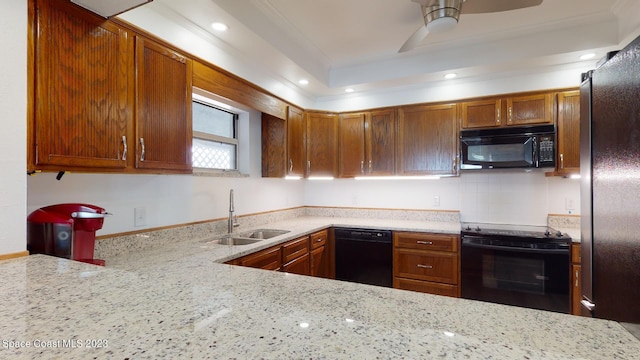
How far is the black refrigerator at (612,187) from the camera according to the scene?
0.79 metres

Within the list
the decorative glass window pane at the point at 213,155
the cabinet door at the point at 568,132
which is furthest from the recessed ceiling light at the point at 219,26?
the cabinet door at the point at 568,132

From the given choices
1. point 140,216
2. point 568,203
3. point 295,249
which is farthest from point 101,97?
point 568,203

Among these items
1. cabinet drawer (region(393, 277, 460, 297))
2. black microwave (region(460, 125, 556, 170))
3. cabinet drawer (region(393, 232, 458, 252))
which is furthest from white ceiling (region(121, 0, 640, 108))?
cabinet drawer (region(393, 277, 460, 297))

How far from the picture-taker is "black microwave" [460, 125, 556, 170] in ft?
9.00

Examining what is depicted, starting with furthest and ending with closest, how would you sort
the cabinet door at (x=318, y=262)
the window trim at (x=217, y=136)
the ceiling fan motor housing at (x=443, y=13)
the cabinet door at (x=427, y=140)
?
1. the cabinet door at (x=427, y=140)
2. the cabinet door at (x=318, y=262)
3. the window trim at (x=217, y=136)
4. the ceiling fan motor housing at (x=443, y=13)

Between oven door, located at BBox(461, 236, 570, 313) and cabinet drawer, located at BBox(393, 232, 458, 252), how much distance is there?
116 millimetres

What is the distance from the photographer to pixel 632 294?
796 millimetres

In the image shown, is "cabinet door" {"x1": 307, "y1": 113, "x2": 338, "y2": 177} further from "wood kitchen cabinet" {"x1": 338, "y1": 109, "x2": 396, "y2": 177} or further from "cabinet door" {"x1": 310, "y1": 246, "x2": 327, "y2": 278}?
"cabinet door" {"x1": 310, "y1": 246, "x2": 327, "y2": 278}

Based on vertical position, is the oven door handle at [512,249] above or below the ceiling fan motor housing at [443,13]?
below

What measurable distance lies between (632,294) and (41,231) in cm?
213

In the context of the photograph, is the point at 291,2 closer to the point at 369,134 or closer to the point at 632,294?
the point at 369,134

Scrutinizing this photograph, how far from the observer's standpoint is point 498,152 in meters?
2.89

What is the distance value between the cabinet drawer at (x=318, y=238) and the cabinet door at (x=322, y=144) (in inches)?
27.9

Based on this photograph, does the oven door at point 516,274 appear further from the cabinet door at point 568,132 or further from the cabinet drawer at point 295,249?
the cabinet drawer at point 295,249
